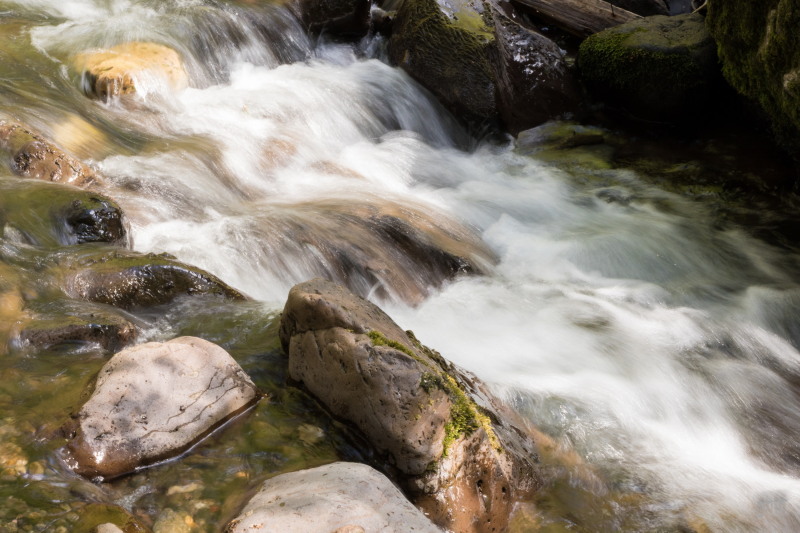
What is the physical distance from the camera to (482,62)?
8617mm

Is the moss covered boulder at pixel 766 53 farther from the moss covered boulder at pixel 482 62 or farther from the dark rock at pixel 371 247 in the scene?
the dark rock at pixel 371 247

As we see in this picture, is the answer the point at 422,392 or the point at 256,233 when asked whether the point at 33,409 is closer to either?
the point at 422,392

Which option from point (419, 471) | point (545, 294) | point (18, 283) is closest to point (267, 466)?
point (419, 471)

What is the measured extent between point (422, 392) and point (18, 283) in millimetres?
2113

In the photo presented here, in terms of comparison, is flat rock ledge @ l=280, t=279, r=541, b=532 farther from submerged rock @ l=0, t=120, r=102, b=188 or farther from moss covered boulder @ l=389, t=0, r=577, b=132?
moss covered boulder @ l=389, t=0, r=577, b=132

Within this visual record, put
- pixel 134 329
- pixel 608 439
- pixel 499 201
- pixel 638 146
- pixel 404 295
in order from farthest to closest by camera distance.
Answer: pixel 638 146 < pixel 499 201 < pixel 404 295 < pixel 608 439 < pixel 134 329

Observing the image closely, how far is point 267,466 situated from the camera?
2.81m

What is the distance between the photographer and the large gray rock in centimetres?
232

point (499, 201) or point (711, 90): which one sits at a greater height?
point (711, 90)

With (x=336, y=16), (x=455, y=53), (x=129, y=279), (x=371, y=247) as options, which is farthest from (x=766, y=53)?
(x=336, y=16)

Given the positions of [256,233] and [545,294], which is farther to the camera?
[545,294]

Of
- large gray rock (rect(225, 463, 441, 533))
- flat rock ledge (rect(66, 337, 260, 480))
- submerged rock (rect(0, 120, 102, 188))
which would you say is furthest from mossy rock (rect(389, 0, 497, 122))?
large gray rock (rect(225, 463, 441, 533))

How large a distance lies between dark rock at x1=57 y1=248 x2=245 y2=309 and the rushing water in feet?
0.61

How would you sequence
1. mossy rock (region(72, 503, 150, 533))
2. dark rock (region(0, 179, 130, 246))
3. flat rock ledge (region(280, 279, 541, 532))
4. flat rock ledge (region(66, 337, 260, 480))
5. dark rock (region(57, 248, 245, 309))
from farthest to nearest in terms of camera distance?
dark rock (region(0, 179, 130, 246))
dark rock (region(57, 248, 245, 309))
flat rock ledge (region(280, 279, 541, 532))
flat rock ledge (region(66, 337, 260, 480))
mossy rock (region(72, 503, 150, 533))
